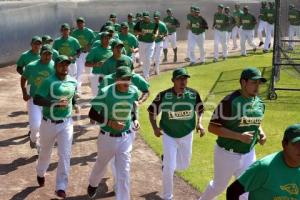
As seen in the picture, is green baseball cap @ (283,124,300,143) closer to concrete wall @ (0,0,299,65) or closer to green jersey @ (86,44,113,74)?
green jersey @ (86,44,113,74)

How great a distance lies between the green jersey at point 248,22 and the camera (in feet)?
76.4

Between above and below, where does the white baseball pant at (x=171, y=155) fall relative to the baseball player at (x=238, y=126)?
below

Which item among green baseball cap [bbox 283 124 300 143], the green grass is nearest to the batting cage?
the green grass

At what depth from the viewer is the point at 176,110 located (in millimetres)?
7715

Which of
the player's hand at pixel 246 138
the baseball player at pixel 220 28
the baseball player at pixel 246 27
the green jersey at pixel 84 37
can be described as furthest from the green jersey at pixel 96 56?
the baseball player at pixel 246 27

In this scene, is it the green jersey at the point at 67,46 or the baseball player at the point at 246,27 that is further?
the baseball player at the point at 246,27

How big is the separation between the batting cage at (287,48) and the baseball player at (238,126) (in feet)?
27.3

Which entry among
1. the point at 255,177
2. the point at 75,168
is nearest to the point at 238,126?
the point at 255,177

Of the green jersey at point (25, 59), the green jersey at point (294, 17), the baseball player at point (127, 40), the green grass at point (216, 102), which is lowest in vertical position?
the green grass at point (216, 102)

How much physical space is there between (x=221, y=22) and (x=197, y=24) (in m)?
1.86

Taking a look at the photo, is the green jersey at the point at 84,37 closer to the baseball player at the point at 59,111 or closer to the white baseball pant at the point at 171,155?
the baseball player at the point at 59,111

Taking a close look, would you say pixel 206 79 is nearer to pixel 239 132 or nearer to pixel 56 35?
pixel 56 35

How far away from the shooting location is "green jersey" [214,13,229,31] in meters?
22.2

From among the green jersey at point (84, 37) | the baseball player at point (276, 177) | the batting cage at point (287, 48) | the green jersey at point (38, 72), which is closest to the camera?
the baseball player at point (276, 177)
